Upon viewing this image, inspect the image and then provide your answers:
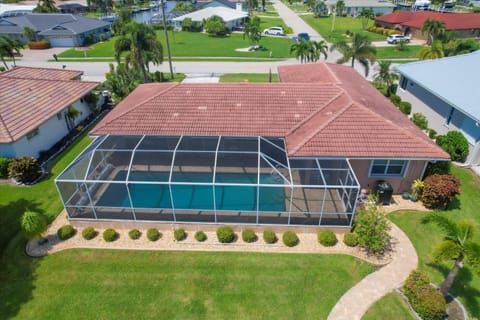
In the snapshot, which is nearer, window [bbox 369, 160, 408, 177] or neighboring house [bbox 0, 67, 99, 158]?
window [bbox 369, 160, 408, 177]

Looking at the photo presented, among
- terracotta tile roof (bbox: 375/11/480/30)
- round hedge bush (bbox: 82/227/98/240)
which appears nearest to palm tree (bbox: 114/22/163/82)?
round hedge bush (bbox: 82/227/98/240)

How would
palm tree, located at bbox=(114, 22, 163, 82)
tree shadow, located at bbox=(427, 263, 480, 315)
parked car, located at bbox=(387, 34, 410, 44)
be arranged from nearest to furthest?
tree shadow, located at bbox=(427, 263, 480, 315)
palm tree, located at bbox=(114, 22, 163, 82)
parked car, located at bbox=(387, 34, 410, 44)

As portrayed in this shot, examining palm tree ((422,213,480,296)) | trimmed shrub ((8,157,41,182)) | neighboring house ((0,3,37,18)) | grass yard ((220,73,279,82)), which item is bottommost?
trimmed shrub ((8,157,41,182))

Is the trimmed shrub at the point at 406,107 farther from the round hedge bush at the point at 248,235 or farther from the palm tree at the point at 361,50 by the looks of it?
the round hedge bush at the point at 248,235

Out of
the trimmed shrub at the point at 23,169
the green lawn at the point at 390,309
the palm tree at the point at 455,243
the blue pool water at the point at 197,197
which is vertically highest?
the palm tree at the point at 455,243

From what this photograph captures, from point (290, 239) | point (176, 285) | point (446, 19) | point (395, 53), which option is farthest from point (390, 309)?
point (446, 19)

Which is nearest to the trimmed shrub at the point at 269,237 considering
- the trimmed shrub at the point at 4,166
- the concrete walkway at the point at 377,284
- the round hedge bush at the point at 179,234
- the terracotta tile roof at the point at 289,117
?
the concrete walkway at the point at 377,284

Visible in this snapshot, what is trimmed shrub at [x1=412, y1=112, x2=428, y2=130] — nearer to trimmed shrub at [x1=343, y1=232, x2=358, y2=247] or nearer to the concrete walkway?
the concrete walkway
